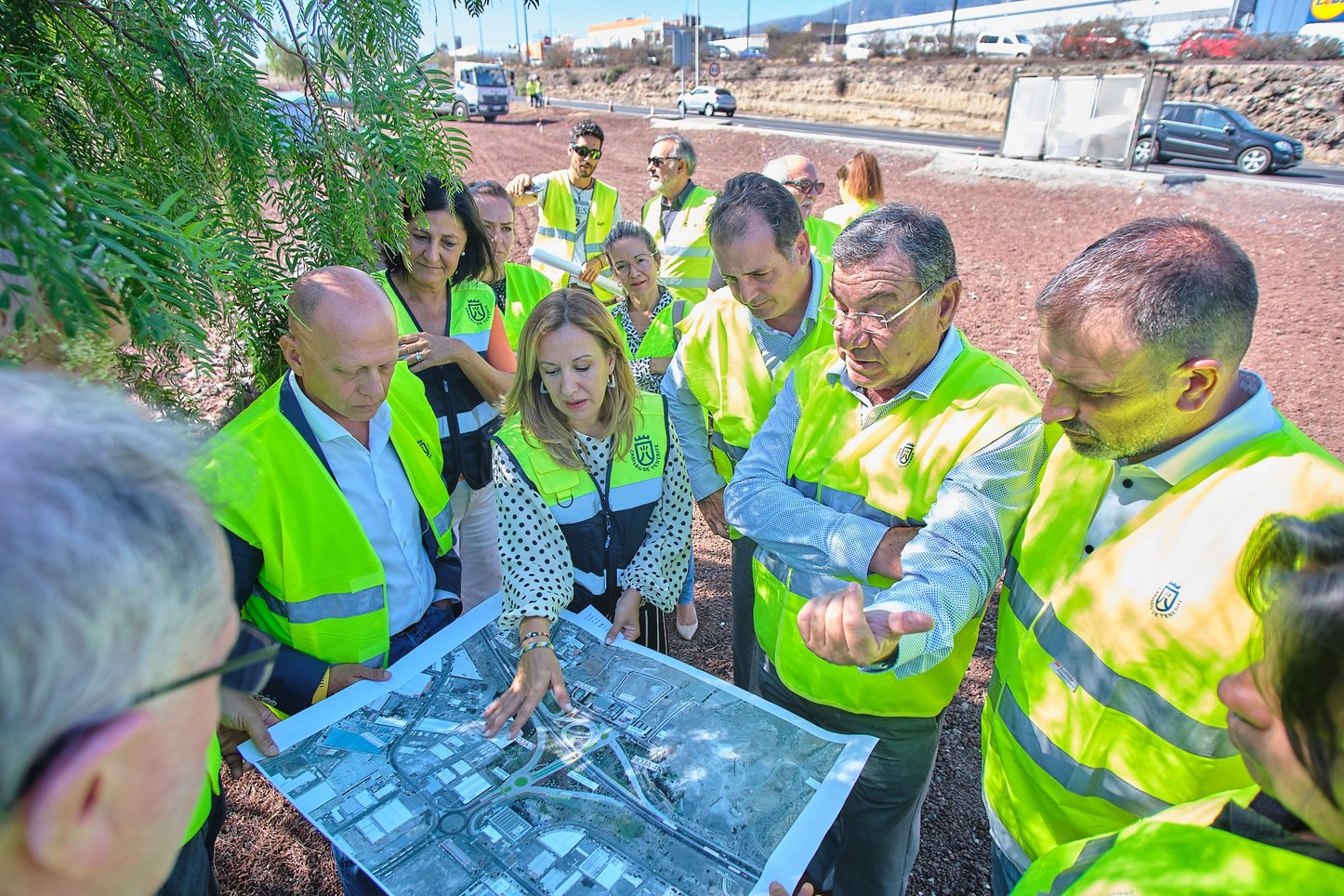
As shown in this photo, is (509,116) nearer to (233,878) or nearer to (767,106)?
(767,106)

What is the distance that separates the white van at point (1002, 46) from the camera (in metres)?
38.4

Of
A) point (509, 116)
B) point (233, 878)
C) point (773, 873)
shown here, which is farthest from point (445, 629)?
point (509, 116)

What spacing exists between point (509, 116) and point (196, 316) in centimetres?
3696

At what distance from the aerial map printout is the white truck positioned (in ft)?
109

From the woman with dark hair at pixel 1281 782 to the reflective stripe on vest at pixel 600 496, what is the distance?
1.58 metres

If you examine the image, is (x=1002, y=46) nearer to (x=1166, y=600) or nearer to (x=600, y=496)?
(x=600, y=496)

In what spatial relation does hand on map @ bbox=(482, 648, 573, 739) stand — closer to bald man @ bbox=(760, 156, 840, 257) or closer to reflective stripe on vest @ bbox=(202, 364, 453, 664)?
reflective stripe on vest @ bbox=(202, 364, 453, 664)

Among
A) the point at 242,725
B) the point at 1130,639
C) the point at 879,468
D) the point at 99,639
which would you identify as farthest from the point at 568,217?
the point at 99,639

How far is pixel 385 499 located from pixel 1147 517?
194 cm

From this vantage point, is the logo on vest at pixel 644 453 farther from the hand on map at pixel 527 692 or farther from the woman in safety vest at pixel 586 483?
the hand on map at pixel 527 692

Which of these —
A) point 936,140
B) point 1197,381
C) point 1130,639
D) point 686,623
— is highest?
point 936,140

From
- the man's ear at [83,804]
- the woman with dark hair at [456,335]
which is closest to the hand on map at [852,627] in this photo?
the man's ear at [83,804]

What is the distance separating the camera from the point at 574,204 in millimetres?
6219

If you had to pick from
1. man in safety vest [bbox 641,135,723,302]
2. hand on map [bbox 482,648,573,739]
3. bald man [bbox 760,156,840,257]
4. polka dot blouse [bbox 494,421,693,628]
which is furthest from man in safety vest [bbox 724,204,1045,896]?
man in safety vest [bbox 641,135,723,302]
